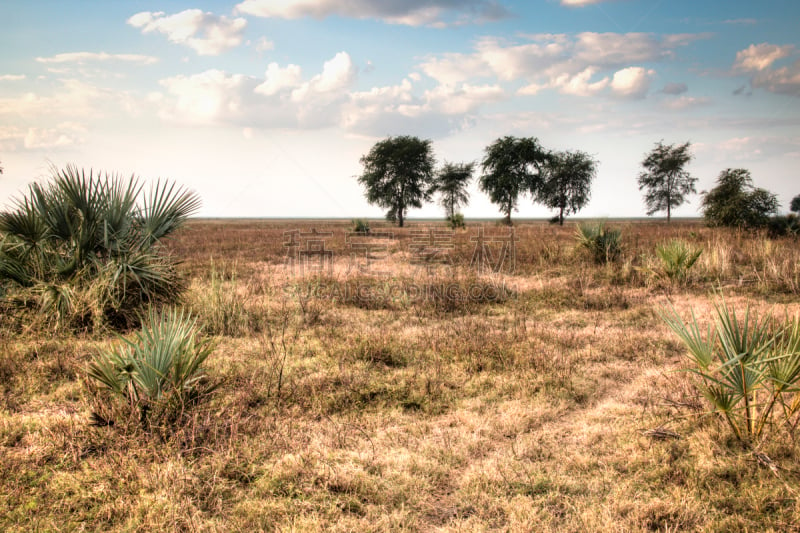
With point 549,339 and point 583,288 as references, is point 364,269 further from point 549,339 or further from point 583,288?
point 549,339

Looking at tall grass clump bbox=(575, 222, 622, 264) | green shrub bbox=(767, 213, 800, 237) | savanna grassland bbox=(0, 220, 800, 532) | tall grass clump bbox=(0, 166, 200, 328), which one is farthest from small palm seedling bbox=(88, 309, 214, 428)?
green shrub bbox=(767, 213, 800, 237)

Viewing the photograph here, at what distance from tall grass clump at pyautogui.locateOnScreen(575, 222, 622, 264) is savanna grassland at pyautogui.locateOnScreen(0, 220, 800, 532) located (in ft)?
17.9

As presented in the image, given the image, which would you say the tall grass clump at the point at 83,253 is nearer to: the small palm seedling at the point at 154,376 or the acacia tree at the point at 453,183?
the small palm seedling at the point at 154,376

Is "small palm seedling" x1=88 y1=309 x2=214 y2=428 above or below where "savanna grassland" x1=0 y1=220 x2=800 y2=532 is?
above

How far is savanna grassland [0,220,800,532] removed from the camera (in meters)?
3.07

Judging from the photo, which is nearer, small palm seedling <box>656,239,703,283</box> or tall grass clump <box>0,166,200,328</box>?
tall grass clump <box>0,166,200,328</box>

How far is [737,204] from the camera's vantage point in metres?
20.9

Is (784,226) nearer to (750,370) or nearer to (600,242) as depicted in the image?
(600,242)

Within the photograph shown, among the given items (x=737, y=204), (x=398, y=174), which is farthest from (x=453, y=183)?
(x=737, y=204)

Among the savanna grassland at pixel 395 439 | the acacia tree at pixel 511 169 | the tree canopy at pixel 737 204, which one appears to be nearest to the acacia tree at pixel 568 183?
the acacia tree at pixel 511 169

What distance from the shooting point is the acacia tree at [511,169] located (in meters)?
48.2

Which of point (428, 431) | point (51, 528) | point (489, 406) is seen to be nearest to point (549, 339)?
point (489, 406)

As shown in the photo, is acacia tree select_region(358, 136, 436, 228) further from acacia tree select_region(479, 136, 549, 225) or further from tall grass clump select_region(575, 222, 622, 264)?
tall grass clump select_region(575, 222, 622, 264)

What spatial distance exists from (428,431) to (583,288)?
7.94m
